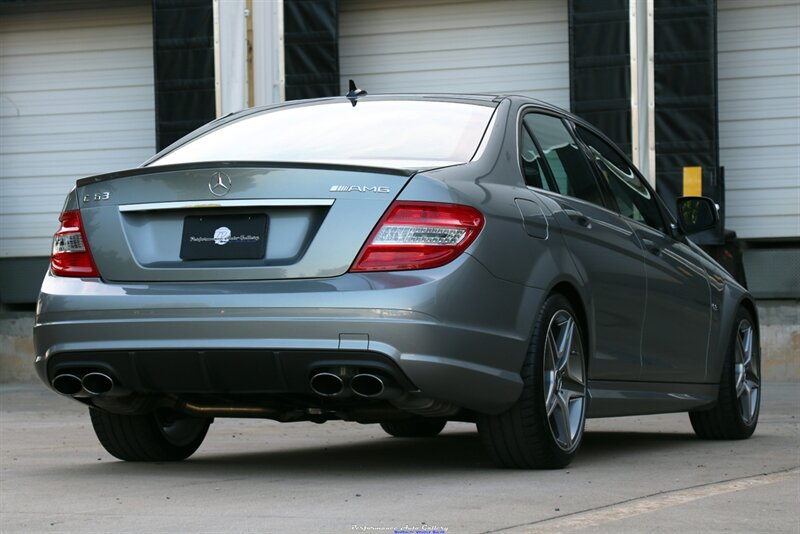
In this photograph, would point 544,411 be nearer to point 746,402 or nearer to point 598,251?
point 598,251

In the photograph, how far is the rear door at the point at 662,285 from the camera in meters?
6.78

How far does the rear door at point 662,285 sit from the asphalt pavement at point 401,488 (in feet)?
1.38

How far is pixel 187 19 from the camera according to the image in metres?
16.1

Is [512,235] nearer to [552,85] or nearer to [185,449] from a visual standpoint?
[185,449]

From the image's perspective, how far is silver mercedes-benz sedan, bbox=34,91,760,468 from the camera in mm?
5172

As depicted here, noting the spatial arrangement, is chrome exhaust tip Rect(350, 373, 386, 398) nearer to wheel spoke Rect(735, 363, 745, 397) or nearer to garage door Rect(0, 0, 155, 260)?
wheel spoke Rect(735, 363, 745, 397)

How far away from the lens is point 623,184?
7047mm

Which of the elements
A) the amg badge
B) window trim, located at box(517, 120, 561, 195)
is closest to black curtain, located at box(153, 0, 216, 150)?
window trim, located at box(517, 120, 561, 195)

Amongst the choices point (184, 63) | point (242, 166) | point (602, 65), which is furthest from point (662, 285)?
point (184, 63)

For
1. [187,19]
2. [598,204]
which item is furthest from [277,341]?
[187,19]

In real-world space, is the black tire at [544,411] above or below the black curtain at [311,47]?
below

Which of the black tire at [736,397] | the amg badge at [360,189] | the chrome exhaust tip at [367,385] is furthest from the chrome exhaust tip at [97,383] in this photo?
the black tire at [736,397]

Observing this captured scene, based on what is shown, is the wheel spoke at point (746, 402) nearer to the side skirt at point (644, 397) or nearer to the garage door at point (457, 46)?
the side skirt at point (644, 397)

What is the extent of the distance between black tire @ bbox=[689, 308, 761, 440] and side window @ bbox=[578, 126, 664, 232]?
903 millimetres
